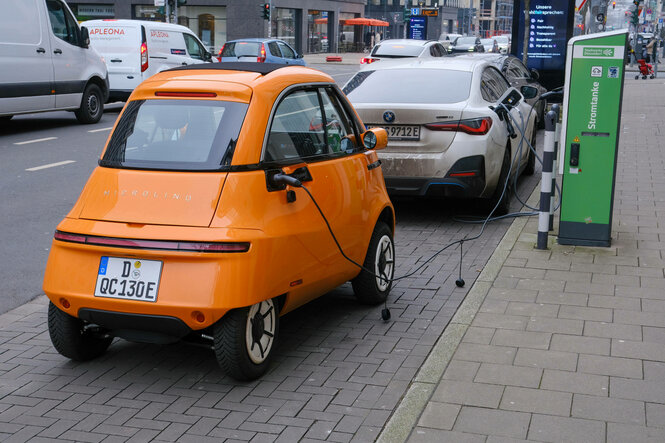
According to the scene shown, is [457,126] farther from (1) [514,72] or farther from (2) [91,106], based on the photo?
(2) [91,106]

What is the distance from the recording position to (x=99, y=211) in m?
4.80

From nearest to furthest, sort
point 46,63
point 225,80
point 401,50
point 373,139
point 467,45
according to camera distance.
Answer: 1. point 225,80
2. point 373,139
3. point 46,63
4. point 401,50
5. point 467,45

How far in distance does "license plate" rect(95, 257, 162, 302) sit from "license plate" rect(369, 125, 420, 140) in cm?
457

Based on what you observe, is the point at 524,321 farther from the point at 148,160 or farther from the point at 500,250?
the point at 148,160

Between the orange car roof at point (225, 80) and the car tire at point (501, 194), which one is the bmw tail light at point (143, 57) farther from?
the orange car roof at point (225, 80)

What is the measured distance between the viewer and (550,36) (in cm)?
2291

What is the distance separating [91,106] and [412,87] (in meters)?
10.1

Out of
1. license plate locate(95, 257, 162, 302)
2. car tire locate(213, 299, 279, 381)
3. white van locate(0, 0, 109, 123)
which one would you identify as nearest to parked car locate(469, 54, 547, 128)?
white van locate(0, 0, 109, 123)

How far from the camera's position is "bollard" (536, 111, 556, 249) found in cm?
757

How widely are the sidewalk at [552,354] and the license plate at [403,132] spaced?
138 cm

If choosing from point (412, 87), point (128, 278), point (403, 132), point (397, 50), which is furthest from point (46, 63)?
point (397, 50)

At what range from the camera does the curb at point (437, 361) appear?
4168 mm

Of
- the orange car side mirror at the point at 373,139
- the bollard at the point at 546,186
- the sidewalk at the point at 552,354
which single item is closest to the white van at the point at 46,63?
the sidewalk at the point at 552,354

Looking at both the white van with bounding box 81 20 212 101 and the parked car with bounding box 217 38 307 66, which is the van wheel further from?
the parked car with bounding box 217 38 307 66
